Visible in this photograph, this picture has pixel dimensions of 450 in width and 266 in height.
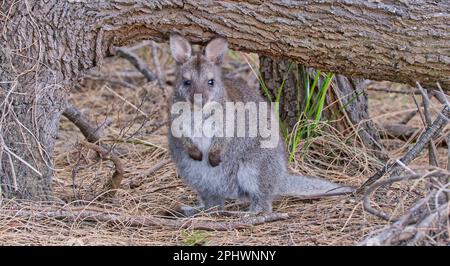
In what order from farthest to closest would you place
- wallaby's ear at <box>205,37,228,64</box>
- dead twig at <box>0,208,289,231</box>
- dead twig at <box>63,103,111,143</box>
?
dead twig at <box>63,103,111,143</box> → wallaby's ear at <box>205,37,228,64</box> → dead twig at <box>0,208,289,231</box>

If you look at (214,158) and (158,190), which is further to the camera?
(158,190)

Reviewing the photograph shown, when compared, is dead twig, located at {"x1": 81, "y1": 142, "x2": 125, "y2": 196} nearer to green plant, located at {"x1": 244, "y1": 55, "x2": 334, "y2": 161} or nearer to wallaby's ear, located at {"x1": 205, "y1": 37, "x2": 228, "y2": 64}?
wallaby's ear, located at {"x1": 205, "y1": 37, "x2": 228, "y2": 64}

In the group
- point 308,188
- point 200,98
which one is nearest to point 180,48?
point 200,98

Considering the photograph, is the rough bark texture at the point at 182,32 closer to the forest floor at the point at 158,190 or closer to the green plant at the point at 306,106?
the forest floor at the point at 158,190

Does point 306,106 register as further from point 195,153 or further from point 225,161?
point 195,153

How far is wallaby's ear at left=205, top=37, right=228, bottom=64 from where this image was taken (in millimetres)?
4449

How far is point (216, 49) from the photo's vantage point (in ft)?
15.1

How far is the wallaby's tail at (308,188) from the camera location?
16.3 ft

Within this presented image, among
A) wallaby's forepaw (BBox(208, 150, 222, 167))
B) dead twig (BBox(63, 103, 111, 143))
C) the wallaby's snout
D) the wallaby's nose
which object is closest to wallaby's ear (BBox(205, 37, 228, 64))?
the wallaby's snout

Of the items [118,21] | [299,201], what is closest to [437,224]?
[299,201]

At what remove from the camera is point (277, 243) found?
13.6 feet

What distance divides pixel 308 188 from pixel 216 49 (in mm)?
1134

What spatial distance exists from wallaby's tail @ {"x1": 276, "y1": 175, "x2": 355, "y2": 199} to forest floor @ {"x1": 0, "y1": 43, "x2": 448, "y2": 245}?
0.05 m

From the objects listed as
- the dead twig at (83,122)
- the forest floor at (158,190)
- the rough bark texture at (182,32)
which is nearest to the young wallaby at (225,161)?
the forest floor at (158,190)
